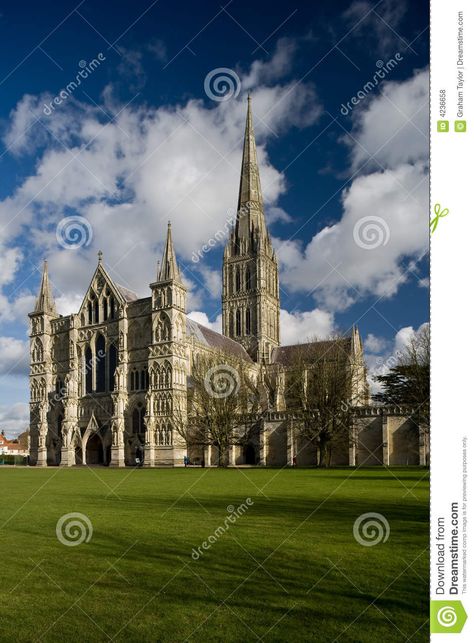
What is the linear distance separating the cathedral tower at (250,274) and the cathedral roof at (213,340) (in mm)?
4419

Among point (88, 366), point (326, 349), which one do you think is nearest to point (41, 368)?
point (88, 366)

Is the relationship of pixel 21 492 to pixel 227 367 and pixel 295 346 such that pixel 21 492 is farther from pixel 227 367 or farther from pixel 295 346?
pixel 295 346

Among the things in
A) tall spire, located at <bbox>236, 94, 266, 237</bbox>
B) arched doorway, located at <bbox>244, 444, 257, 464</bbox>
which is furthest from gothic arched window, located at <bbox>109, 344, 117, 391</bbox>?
tall spire, located at <bbox>236, 94, 266, 237</bbox>

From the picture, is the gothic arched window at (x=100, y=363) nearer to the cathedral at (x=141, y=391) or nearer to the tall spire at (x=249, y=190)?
the cathedral at (x=141, y=391)

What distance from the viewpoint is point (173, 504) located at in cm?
1581

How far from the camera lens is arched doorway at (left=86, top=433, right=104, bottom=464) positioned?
2292 inches

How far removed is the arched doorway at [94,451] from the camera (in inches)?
2292

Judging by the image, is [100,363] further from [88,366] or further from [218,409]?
[218,409]

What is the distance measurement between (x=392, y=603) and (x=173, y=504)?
1012 centimetres

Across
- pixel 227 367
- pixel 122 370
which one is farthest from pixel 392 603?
pixel 122 370

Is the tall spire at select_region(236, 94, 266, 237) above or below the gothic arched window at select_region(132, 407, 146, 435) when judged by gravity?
above

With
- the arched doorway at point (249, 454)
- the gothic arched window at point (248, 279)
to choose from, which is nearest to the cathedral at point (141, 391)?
the arched doorway at point (249, 454)

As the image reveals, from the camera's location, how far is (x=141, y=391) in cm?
5434

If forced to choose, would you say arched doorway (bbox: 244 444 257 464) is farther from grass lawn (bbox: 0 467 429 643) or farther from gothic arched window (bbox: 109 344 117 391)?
grass lawn (bbox: 0 467 429 643)
